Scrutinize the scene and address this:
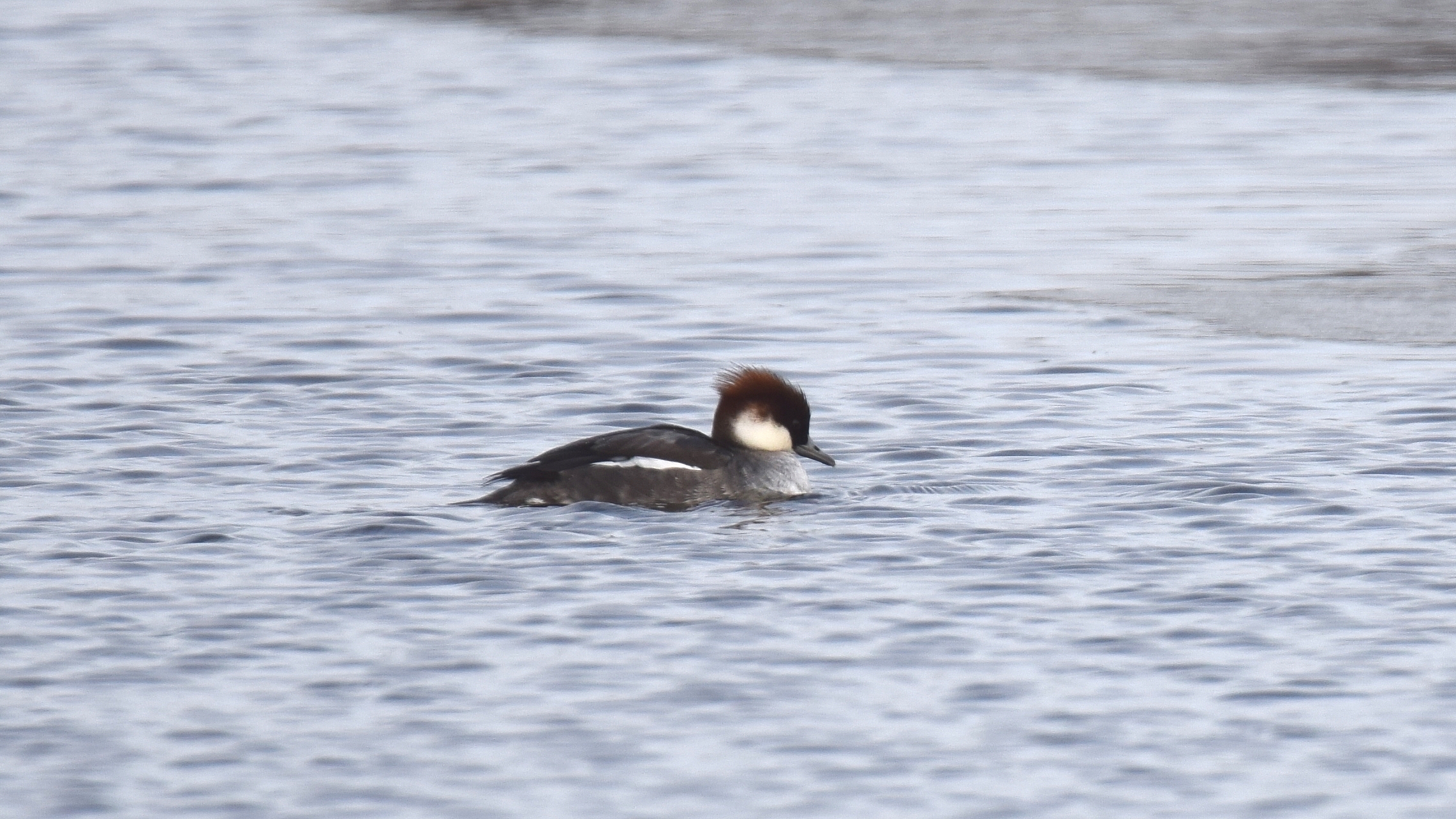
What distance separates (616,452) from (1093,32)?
1290 cm

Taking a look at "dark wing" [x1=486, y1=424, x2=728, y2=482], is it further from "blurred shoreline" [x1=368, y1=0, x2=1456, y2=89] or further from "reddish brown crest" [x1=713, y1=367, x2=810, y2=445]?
"blurred shoreline" [x1=368, y1=0, x2=1456, y2=89]

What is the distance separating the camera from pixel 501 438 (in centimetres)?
1132

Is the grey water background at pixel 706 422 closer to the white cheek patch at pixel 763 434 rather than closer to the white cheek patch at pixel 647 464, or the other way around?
the white cheek patch at pixel 647 464

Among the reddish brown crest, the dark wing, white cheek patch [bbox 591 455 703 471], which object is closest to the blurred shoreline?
the reddish brown crest

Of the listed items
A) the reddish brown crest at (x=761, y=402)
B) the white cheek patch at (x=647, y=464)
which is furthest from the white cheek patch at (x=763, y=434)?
the white cheek patch at (x=647, y=464)

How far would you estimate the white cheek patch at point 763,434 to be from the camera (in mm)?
10547

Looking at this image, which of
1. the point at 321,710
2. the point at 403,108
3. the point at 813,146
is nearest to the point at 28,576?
the point at 321,710

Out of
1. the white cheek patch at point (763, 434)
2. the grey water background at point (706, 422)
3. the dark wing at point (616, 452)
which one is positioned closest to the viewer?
the grey water background at point (706, 422)

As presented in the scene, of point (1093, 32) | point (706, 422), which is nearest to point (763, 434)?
point (706, 422)

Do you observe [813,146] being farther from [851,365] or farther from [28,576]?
[28,576]

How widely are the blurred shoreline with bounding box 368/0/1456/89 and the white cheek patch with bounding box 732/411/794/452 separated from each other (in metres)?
10.3

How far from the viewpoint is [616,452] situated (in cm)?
995

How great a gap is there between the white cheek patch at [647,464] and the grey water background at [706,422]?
214mm

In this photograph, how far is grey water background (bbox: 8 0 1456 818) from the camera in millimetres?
7203
